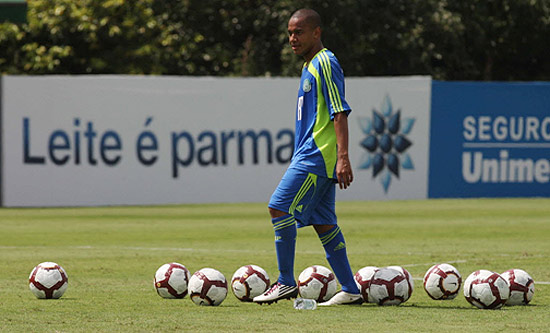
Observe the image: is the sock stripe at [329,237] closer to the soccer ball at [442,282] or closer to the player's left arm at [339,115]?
the player's left arm at [339,115]

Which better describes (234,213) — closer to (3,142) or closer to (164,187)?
(164,187)

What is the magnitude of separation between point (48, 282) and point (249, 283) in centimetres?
152

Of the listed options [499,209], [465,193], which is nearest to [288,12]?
[465,193]

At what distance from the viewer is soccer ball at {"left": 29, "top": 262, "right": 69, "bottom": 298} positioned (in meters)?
8.34

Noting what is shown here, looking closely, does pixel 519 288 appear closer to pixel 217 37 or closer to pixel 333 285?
pixel 333 285

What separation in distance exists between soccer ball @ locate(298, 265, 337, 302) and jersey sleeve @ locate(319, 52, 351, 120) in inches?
46.3

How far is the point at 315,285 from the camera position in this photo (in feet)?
26.4

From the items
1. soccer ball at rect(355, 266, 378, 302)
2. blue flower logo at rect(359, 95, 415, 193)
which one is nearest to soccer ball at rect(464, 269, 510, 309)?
soccer ball at rect(355, 266, 378, 302)

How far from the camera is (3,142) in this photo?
19.8 m

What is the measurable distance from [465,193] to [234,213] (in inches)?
222

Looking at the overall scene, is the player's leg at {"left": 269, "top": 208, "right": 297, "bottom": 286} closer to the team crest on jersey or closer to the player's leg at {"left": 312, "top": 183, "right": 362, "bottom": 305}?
the player's leg at {"left": 312, "top": 183, "right": 362, "bottom": 305}

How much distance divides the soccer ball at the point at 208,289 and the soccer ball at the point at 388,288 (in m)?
1.07

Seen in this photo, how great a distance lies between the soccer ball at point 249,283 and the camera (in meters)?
8.11

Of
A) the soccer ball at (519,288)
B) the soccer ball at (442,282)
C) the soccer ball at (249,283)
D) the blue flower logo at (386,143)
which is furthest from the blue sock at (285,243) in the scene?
the blue flower logo at (386,143)
